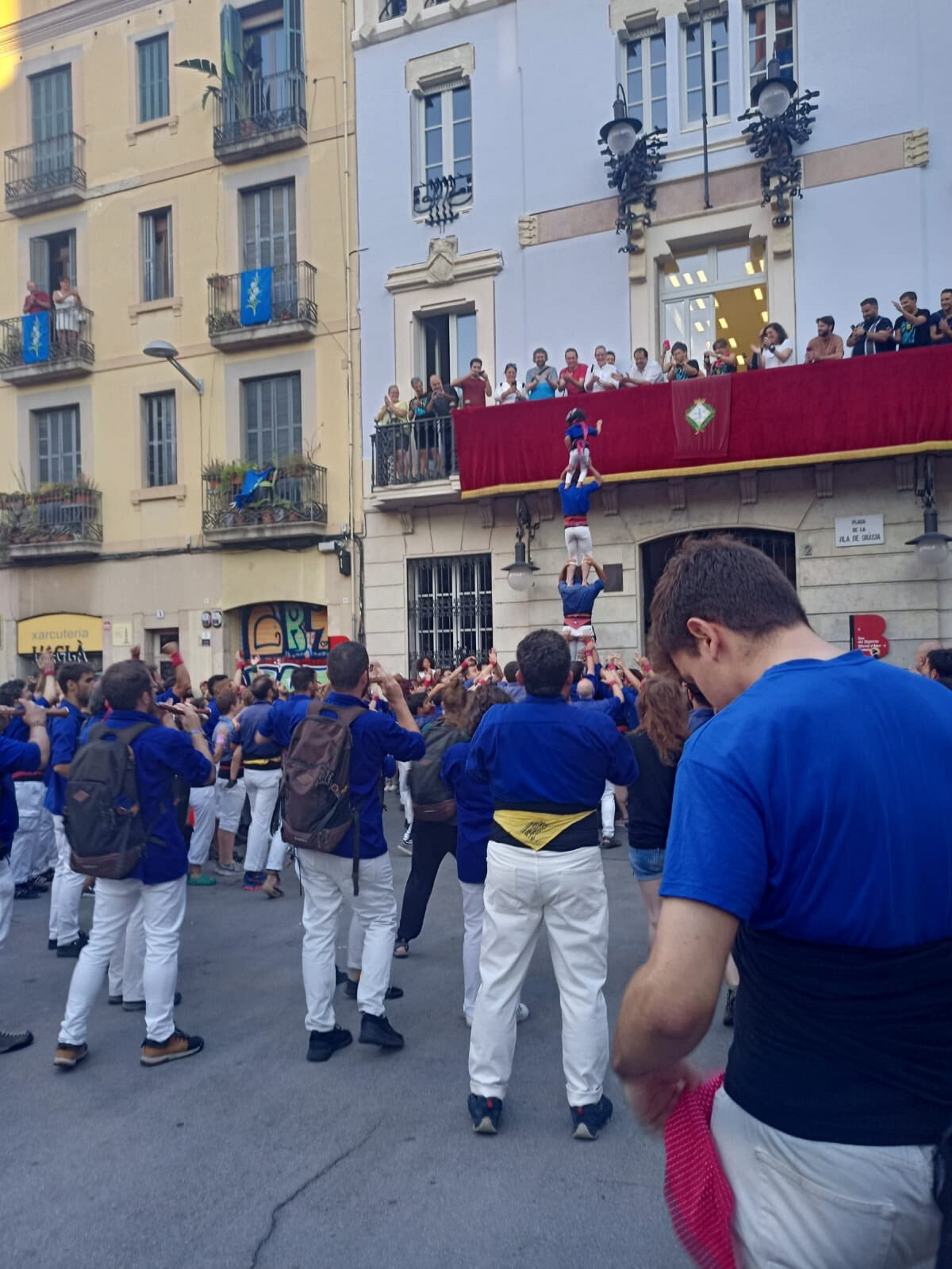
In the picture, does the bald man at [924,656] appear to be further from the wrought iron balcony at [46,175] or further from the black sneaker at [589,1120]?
the wrought iron balcony at [46,175]

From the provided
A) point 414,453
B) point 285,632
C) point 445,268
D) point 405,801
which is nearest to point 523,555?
point 414,453

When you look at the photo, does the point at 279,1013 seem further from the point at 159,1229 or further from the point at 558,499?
the point at 558,499

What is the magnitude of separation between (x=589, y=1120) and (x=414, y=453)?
12.7 meters

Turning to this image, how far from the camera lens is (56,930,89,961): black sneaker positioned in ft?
22.5

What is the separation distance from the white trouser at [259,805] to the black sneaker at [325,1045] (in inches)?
154

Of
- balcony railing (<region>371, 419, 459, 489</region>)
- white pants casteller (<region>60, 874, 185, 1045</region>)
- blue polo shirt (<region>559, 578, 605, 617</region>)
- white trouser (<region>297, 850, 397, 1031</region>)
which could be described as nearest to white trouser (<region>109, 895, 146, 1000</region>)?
white pants casteller (<region>60, 874, 185, 1045</region>)

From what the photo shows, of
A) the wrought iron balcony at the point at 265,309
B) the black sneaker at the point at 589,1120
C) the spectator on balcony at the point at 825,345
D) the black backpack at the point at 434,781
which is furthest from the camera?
the wrought iron balcony at the point at 265,309

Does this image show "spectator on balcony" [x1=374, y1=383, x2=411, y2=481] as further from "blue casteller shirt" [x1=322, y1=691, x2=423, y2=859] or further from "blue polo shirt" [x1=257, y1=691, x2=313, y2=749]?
"blue casteller shirt" [x1=322, y1=691, x2=423, y2=859]

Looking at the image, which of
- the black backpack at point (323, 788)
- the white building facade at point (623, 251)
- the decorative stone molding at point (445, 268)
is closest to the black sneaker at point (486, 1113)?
the black backpack at point (323, 788)

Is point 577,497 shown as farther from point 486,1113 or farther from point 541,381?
point 486,1113

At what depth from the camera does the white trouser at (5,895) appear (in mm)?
5426

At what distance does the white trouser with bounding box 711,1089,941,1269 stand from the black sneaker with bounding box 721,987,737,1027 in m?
3.22

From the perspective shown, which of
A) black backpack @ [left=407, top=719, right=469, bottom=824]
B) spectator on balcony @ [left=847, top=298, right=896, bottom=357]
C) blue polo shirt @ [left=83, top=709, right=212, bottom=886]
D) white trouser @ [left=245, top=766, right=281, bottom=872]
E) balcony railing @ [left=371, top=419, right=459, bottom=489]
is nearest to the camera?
blue polo shirt @ [left=83, top=709, right=212, bottom=886]

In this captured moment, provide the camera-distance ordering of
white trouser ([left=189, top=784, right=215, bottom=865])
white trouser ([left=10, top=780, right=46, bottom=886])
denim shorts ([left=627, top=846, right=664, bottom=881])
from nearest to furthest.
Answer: denim shorts ([left=627, top=846, right=664, bottom=881]) < white trouser ([left=10, top=780, right=46, bottom=886]) < white trouser ([left=189, top=784, right=215, bottom=865])
